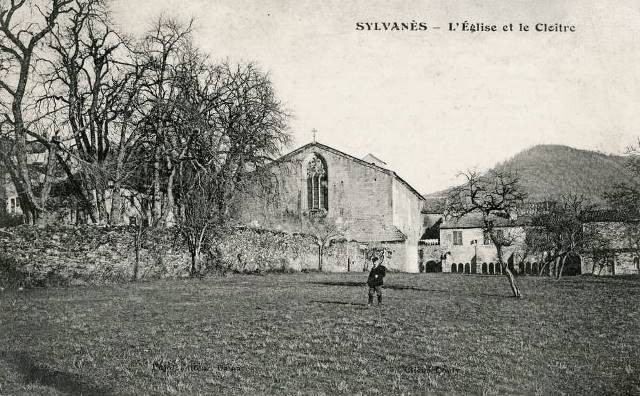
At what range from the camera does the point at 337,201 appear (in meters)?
40.0

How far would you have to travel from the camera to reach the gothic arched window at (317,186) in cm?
4050

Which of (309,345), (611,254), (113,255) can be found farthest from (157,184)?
(611,254)

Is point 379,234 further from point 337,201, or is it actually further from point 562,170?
point 562,170

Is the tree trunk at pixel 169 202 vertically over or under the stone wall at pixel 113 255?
over

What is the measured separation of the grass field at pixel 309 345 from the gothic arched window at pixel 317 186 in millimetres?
25079

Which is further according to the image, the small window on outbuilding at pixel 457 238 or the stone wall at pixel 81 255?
the small window on outbuilding at pixel 457 238

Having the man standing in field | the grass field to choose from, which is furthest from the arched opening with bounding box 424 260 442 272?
the man standing in field

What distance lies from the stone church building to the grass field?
77.3 ft

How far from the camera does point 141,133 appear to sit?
87.2 feet

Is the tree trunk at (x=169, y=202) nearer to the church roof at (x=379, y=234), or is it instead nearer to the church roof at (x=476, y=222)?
the church roof at (x=379, y=234)

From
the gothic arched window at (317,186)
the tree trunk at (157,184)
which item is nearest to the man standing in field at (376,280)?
the tree trunk at (157,184)

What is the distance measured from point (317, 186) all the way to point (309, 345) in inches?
1261

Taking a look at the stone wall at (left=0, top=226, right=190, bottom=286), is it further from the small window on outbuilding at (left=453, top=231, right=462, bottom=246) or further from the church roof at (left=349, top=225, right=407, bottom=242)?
the small window on outbuilding at (left=453, top=231, right=462, bottom=246)

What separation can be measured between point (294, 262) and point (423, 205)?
3180 cm
